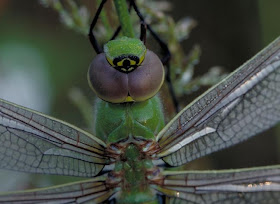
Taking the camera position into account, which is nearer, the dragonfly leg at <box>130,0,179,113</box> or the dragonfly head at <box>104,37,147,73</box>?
the dragonfly head at <box>104,37,147,73</box>

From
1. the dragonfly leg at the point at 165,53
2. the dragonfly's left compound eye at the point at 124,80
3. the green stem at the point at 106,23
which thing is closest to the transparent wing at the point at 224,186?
the dragonfly's left compound eye at the point at 124,80

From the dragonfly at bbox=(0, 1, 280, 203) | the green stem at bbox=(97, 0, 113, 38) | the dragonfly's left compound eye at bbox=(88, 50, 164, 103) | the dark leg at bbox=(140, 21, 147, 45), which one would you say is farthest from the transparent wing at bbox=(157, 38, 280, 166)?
the green stem at bbox=(97, 0, 113, 38)

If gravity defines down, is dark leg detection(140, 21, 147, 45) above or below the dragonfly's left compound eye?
above

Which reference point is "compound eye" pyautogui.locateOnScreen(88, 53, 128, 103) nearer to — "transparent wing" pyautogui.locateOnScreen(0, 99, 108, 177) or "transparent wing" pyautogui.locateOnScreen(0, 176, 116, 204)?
"transparent wing" pyautogui.locateOnScreen(0, 99, 108, 177)

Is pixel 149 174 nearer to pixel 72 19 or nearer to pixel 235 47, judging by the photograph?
pixel 72 19

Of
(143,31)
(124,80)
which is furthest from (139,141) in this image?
(143,31)

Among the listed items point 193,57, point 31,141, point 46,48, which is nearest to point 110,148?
point 31,141
